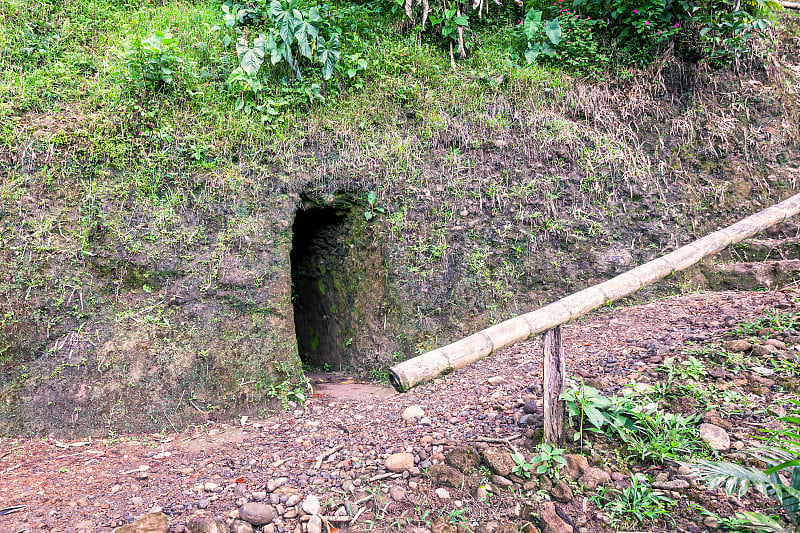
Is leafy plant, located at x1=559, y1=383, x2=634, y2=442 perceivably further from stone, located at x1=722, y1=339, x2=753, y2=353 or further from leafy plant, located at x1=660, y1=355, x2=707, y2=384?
stone, located at x1=722, y1=339, x2=753, y2=353

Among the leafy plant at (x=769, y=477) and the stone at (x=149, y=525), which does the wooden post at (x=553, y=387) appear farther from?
the stone at (x=149, y=525)

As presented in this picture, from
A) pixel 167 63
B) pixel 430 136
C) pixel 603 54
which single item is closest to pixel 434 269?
pixel 430 136

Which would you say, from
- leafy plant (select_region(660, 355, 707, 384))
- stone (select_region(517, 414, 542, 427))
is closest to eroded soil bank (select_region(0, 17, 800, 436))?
stone (select_region(517, 414, 542, 427))

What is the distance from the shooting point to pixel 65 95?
4.05 metres

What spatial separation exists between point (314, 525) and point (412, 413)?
111 centimetres

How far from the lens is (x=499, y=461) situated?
7.30ft

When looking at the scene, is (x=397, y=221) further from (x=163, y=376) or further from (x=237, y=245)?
(x=163, y=376)

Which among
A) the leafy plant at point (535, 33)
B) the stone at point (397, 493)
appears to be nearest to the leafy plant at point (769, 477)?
the stone at point (397, 493)

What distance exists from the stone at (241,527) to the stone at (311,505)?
0.26 metres

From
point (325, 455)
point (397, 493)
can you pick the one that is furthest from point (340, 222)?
point (397, 493)

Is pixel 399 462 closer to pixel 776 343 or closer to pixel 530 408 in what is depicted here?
pixel 530 408

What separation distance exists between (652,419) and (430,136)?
11.0 ft

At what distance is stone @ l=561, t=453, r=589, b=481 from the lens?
211cm

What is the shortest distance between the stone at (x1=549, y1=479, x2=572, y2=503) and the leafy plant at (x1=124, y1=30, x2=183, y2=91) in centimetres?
440
